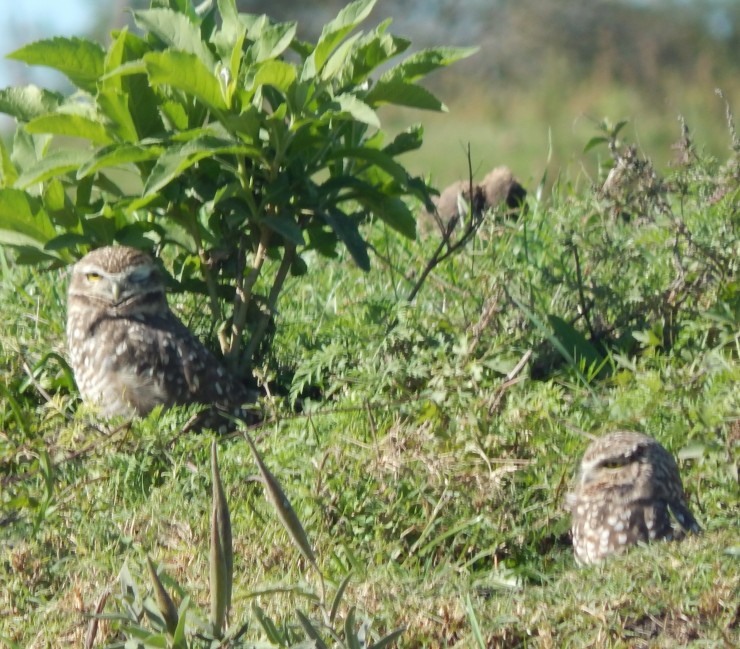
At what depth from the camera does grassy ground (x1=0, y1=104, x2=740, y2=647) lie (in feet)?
13.3

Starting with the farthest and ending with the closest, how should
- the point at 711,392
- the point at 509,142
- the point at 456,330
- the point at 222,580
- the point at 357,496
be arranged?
the point at 509,142, the point at 456,330, the point at 711,392, the point at 357,496, the point at 222,580

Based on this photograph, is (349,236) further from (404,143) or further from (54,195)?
(54,195)

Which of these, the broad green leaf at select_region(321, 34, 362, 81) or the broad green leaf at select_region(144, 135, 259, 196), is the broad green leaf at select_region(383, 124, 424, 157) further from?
the broad green leaf at select_region(144, 135, 259, 196)

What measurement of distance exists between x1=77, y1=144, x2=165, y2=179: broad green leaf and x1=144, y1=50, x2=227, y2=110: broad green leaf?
0.32 metres

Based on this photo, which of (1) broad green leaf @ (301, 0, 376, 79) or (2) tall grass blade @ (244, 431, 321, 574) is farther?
(1) broad green leaf @ (301, 0, 376, 79)

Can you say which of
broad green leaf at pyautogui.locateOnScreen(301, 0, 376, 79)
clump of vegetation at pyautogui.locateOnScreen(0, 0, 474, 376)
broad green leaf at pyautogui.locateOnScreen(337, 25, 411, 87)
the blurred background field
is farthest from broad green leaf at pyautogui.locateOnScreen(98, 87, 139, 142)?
the blurred background field

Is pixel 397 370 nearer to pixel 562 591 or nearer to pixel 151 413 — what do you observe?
pixel 151 413

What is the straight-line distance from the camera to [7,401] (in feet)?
19.6

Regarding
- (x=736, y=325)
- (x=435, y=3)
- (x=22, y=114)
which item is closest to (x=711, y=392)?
(x=736, y=325)

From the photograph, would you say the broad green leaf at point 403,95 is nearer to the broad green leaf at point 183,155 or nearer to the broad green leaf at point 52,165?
the broad green leaf at point 183,155

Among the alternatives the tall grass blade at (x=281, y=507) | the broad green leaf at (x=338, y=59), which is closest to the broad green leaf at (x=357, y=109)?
the broad green leaf at (x=338, y=59)

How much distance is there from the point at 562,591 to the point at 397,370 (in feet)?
5.25

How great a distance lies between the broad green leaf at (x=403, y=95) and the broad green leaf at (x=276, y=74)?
1.23ft

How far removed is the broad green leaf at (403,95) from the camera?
5527 mm
